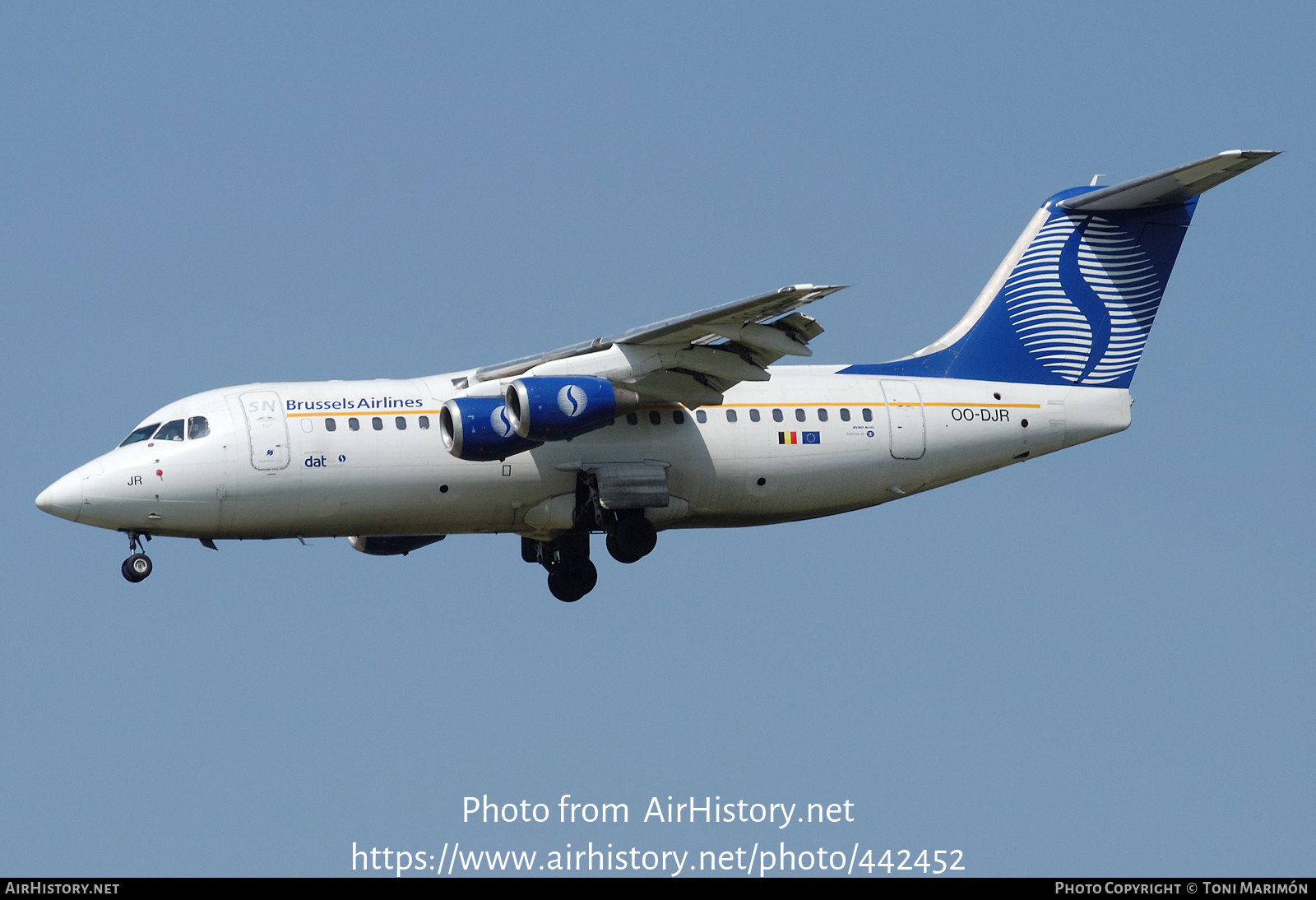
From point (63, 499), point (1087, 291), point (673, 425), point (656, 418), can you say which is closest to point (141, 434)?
point (63, 499)

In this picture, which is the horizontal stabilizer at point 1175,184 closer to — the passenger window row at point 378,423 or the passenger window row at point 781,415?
the passenger window row at point 781,415

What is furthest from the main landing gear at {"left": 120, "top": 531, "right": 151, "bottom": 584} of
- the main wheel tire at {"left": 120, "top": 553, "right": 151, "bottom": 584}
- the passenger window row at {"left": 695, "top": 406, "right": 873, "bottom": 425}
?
the passenger window row at {"left": 695, "top": 406, "right": 873, "bottom": 425}

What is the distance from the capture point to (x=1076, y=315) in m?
25.9

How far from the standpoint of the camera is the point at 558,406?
2197 centimetres

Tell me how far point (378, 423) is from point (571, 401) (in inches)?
89.0

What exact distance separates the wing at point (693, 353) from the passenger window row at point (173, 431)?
2842mm

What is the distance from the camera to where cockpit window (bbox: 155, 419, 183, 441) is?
2264 cm

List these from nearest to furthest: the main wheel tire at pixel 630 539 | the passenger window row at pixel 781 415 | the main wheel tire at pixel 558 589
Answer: the main wheel tire at pixel 630 539
the passenger window row at pixel 781 415
the main wheel tire at pixel 558 589

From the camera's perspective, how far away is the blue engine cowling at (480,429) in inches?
870

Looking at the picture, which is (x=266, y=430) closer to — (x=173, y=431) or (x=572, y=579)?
(x=173, y=431)

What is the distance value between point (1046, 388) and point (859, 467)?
2684 millimetres

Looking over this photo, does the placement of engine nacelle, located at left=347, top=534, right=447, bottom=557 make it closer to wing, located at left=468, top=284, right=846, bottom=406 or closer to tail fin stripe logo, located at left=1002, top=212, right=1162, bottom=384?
wing, located at left=468, top=284, right=846, bottom=406

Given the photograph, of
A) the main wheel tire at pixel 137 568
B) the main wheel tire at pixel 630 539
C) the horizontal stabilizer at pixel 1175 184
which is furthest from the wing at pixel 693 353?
the horizontal stabilizer at pixel 1175 184

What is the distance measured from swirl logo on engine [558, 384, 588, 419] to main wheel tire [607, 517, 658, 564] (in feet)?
6.18
